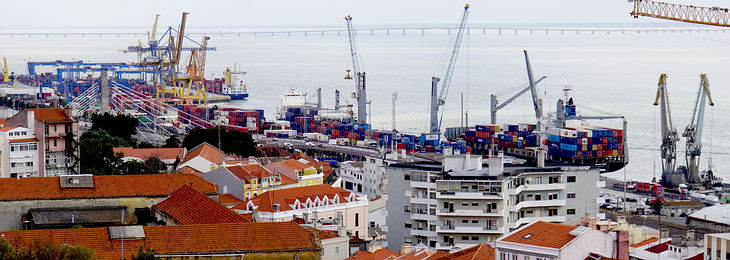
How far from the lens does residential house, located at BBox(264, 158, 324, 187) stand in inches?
1248

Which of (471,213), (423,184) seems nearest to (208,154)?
(423,184)

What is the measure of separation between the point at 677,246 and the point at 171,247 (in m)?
6.15

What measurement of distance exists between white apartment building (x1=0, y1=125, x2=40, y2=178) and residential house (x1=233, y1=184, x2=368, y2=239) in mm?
6068

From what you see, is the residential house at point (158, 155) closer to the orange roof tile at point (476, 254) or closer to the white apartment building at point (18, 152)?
the white apartment building at point (18, 152)

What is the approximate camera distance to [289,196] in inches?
1037

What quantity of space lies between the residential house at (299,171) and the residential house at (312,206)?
3.87 meters

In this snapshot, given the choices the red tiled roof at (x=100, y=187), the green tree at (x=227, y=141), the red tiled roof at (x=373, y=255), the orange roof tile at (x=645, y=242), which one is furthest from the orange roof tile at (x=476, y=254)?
the green tree at (x=227, y=141)

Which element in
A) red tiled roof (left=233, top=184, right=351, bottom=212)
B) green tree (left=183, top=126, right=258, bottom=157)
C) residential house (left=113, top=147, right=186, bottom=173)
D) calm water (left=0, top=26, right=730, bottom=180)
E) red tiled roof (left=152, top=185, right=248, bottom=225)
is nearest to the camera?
red tiled roof (left=152, top=185, right=248, bottom=225)

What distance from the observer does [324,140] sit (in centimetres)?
6431

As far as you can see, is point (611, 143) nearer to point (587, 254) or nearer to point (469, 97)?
point (587, 254)

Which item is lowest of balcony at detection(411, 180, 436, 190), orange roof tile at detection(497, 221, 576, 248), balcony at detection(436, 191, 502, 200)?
balcony at detection(436, 191, 502, 200)

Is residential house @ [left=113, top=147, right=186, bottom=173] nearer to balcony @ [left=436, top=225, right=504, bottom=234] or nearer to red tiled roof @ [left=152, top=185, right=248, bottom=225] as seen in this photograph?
balcony @ [left=436, top=225, right=504, bottom=234]

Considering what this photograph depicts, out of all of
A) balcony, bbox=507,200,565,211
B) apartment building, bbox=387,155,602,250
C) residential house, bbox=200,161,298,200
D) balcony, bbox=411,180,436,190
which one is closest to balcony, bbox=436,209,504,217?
apartment building, bbox=387,155,602,250

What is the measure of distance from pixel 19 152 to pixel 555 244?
18.1 m
